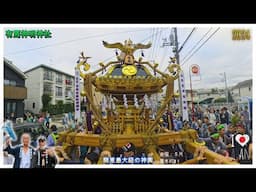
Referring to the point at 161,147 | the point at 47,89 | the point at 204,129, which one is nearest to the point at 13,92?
the point at 47,89

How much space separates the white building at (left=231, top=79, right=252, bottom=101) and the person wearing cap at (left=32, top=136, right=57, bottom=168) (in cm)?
218

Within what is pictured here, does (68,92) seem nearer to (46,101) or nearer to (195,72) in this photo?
(46,101)

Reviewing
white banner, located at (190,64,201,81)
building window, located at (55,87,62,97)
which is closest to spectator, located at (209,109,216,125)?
white banner, located at (190,64,201,81)

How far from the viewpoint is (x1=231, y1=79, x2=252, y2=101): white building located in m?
3.46

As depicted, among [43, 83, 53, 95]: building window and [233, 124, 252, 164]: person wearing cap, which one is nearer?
[233, 124, 252, 164]: person wearing cap

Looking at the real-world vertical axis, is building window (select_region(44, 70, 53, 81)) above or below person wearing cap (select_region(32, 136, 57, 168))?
above

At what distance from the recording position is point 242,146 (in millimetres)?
3473

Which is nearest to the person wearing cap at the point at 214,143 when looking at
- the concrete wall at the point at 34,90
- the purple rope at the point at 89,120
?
the purple rope at the point at 89,120

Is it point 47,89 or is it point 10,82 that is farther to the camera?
point 47,89

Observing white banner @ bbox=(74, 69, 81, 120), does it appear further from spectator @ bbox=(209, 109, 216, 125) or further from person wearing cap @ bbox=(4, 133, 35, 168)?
spectator @ bbox=(209, 109, 216, 125)

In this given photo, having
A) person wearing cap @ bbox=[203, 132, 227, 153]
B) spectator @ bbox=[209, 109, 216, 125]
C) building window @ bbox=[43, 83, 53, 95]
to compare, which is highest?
building window @ bbox=[43, 83, 53, 95]

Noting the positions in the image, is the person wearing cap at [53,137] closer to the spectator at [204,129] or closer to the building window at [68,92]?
the building window at [68,92]

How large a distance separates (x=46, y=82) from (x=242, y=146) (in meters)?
2.35
